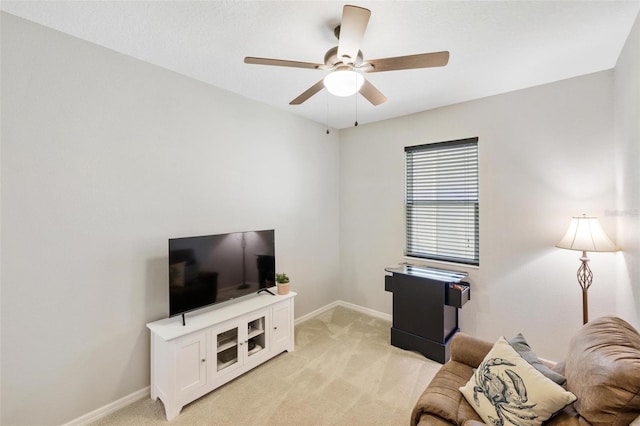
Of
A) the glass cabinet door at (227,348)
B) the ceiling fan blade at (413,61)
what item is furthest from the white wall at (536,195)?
the glass cabinet door at (227,348)

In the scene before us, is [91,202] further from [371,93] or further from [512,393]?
[512,393]

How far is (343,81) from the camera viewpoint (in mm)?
1729

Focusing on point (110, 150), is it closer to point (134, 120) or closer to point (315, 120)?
point (134, 120)

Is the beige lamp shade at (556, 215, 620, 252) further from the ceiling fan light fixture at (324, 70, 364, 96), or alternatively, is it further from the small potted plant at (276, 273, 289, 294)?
the small potted plant at (276, 273, 289, 294)

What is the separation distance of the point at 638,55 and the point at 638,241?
1.13 m

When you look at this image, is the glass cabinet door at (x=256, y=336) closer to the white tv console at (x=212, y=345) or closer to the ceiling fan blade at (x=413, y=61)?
the white tv console at (x=212, y=345)

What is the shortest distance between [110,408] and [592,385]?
9.71ft

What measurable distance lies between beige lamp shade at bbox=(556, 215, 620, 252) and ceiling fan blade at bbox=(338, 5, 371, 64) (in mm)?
2205

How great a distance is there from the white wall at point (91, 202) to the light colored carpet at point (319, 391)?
20.6 inches

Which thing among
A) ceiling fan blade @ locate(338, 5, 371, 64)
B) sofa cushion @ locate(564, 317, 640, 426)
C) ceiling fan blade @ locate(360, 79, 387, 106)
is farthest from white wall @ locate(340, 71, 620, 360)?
ceiling fan blade @ locate(338, 5, 371, 64)

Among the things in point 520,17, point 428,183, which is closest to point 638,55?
point 520,17

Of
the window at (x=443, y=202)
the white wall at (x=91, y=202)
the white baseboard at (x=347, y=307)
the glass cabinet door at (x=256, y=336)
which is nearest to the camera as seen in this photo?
the white wall at (x=91, y=202)

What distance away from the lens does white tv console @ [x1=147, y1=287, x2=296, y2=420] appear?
2098 millimetres

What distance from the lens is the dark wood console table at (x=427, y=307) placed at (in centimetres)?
277
